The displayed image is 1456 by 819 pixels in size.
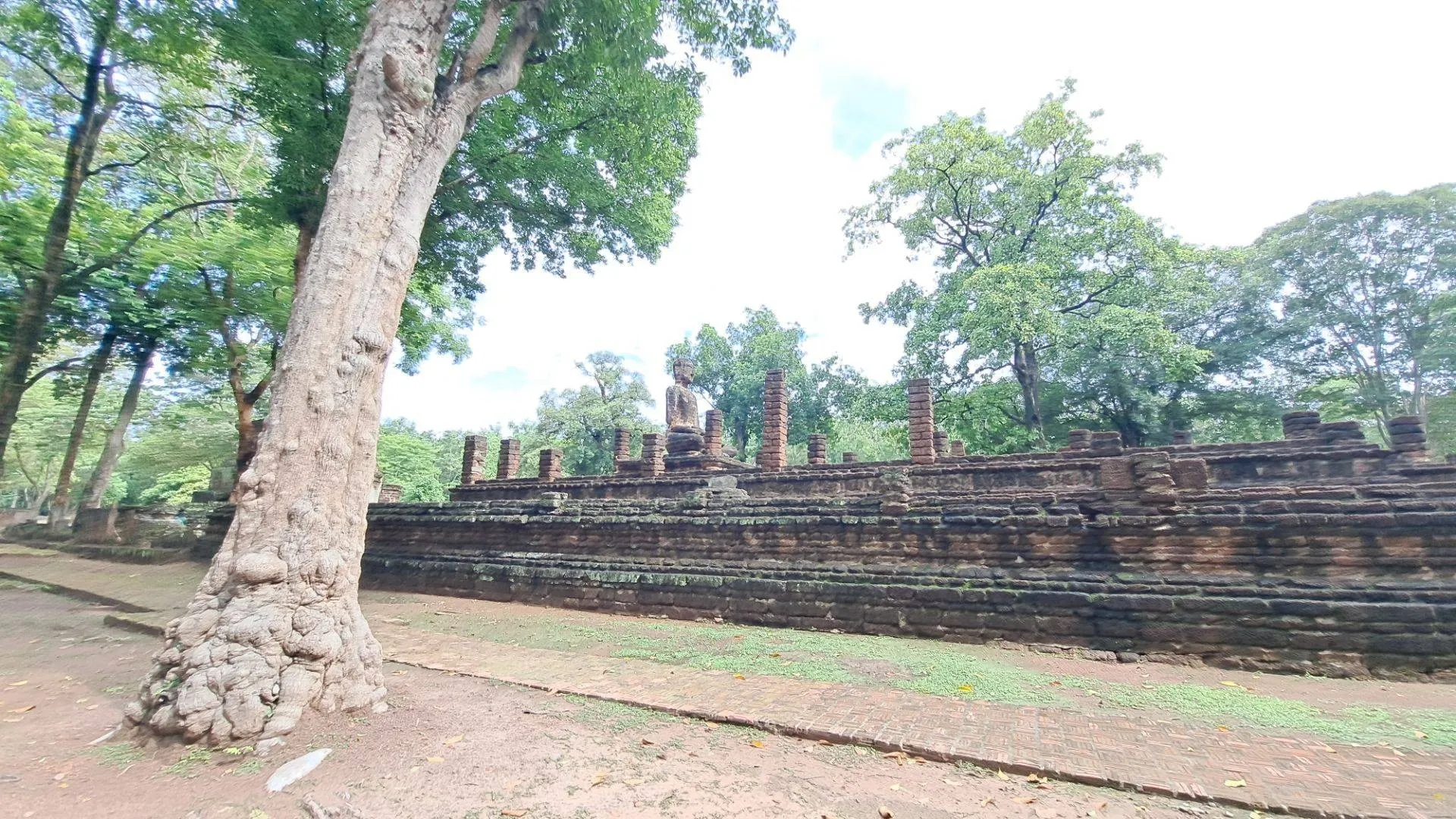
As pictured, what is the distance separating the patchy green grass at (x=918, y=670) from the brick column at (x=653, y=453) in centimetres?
983

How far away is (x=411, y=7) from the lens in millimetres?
4754

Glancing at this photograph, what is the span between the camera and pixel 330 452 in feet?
12.9

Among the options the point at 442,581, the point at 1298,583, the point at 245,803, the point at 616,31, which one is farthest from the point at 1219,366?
the point at 245,803

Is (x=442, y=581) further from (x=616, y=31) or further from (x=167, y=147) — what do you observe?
(x=167, y=147)

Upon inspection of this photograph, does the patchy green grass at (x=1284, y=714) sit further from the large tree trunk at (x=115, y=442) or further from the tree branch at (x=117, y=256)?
the large tree trunk at (x=115, y=442)

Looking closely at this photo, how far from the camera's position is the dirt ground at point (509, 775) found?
8.27 ft

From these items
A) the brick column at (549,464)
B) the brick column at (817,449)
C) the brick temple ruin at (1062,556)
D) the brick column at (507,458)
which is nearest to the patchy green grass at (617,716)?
the brick temple ruin at (1062,556)

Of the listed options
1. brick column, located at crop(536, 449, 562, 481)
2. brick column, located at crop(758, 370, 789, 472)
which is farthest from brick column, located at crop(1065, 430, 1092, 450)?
brick column, located at crop(536, 449, 562, 481)

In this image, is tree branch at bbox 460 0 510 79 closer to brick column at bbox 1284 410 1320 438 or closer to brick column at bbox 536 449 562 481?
brick column at bbox 536 449 562 481

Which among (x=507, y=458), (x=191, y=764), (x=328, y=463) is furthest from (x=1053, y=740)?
(x=507, y=458)

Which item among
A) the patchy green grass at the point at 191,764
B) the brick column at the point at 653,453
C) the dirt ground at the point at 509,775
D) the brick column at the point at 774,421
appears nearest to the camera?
the dirt ground at the point at 509,775

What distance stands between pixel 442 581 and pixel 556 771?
752cm

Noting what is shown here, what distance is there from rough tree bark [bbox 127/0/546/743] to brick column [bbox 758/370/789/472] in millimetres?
11898

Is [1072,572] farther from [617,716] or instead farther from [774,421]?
[774,421]
